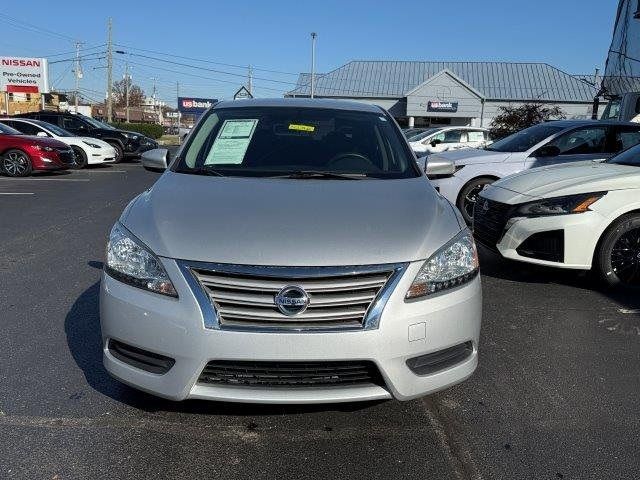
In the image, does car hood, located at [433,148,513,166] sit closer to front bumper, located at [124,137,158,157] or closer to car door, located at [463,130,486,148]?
car door, located at [463,130,486,148]

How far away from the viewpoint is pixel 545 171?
587 cm

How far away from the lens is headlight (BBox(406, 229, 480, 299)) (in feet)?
8.24

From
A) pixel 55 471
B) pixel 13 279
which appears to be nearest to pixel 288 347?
pixel 55 471

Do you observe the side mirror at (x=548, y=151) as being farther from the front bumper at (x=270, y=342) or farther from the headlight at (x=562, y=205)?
the front bumper at (x=270, y=342)

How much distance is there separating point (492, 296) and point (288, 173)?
243 cm

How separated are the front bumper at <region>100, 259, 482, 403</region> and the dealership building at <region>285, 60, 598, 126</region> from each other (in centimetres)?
4493

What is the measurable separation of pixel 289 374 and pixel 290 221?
716 millimetres

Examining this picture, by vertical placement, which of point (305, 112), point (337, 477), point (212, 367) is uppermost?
point (305, 112)

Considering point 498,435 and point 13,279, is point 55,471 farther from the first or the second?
point 13,279

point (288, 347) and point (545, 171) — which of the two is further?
point (545, 171)

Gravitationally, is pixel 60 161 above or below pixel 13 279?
above

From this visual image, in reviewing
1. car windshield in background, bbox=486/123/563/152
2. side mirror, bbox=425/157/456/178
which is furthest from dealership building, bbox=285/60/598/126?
side mirror, bbox=425/157/456/178

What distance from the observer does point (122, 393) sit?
10.0ft

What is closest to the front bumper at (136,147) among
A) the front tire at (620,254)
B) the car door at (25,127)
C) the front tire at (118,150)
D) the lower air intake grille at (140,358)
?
the front tire at (118,150)
